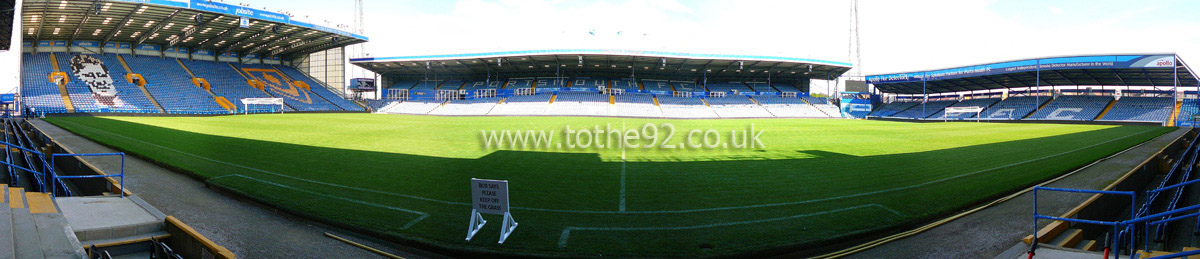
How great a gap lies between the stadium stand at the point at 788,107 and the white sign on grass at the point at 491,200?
50512mm

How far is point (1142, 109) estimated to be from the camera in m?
43.2

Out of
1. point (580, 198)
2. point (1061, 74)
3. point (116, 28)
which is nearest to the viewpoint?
point (580, 198)

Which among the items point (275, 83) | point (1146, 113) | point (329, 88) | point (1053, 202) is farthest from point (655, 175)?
point (329, 88)

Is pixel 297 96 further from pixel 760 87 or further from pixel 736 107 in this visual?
pixel 760 87

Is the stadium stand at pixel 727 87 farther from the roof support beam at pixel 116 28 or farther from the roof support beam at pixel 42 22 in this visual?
the roof support beam at pixel 42 22

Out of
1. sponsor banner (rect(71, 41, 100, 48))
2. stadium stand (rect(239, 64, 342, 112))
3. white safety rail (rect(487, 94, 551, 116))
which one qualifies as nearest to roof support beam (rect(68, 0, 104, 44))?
sponsor banner (rect(71, 41, 100, 48))

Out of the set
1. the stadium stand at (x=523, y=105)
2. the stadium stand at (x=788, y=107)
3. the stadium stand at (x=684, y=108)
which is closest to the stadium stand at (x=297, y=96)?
the stadium stand at (x=523, y=105)

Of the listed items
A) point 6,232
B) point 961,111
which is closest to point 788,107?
Result: point 961,111

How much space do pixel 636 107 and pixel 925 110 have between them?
3494cm

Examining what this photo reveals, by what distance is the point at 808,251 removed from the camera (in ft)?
19.2

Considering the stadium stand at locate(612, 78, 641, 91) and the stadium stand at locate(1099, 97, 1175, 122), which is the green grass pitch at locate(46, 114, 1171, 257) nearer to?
the stadium stand at locate(1099, 97, 1175, 122)

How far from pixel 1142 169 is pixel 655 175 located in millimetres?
10381

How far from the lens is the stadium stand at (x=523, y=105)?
49.1 meters

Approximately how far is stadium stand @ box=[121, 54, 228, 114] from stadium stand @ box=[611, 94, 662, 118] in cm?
3901
